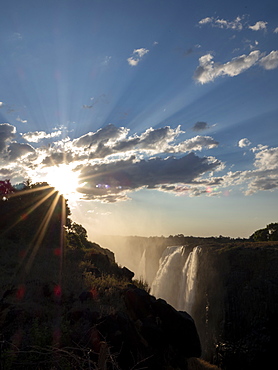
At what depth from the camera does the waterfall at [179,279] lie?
3926cm

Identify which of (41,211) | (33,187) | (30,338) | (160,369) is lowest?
(160,369)

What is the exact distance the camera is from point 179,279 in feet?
159

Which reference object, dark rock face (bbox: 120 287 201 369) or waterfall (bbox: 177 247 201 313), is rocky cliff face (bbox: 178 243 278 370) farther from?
dark rock face (bbox: 120 287 201 369)

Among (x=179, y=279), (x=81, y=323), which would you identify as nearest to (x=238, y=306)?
(x=179, y=279)

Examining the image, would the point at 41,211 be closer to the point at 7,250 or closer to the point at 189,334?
the point at 7,250

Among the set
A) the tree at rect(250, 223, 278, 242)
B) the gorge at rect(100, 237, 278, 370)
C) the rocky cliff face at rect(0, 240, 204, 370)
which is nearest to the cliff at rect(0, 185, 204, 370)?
the rocky cliff face at rect(0, 240, 204, 370)

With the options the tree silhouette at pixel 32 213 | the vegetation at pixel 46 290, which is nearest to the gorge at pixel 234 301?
the vegetation at pixel 46 290

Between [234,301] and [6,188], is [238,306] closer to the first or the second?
[234,301]

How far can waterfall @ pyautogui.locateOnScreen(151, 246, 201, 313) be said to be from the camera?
39.3 metres

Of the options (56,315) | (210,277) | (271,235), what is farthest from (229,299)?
(271,235)

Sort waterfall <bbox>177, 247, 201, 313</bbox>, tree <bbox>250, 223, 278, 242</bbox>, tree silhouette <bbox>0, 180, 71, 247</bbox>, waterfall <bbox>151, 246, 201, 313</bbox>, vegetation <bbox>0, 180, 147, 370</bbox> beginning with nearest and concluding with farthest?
1. vegetation <bbox>0, 180, 147, 370</bbox>
2. tree silhouette <bbox>0, 180, 71, 247</bbox>
3. waterfall <bbox>177, 247, 201, 313</bbox>
4. waterfall <bbox>151, 246, 201, 313</bbox>
5. tree <bbox>250, 223, 278, 242</bbox>

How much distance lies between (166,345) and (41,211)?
24197 millimetres

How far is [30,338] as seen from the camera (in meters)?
8.62

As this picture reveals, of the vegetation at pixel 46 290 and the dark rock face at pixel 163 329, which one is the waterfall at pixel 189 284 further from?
the dark rock face at pixel 163 329
